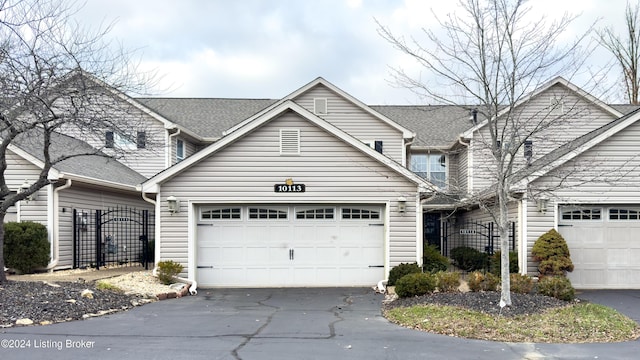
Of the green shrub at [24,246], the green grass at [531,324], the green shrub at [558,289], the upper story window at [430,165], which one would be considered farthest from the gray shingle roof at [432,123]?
the green shrub at [24,246]

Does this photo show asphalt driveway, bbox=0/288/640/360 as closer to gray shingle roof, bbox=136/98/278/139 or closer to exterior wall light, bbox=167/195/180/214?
Answer: exterior wall light, bbox=167/195/180/214

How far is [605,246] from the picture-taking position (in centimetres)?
1524

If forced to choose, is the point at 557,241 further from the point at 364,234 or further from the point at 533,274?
the point at 364,234

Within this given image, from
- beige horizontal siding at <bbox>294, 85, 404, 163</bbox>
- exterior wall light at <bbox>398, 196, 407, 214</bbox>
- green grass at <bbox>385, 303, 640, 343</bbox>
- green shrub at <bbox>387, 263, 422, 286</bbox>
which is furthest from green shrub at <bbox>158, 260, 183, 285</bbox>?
beige horizontal siding at <bbox>294, 85, 404, 163</bbox>

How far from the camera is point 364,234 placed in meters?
15.6

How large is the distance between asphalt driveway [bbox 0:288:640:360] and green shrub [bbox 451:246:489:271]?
598 cm

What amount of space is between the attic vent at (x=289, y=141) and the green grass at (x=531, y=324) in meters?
6.06

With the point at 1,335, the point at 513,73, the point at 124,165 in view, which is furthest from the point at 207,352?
the point at 124,165

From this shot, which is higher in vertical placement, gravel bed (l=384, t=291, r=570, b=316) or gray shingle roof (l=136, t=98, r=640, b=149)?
gray shingle roof (l=136, t=98, r=640, b=149)

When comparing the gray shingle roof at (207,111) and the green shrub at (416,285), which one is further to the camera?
the gray shingle roof at (207,111)

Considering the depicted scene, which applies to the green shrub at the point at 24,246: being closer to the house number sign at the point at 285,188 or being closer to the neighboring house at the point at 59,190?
the neighboring house at the point at 59,190

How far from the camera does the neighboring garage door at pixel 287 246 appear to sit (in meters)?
15.6

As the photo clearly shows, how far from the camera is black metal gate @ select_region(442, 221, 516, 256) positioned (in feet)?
58.1

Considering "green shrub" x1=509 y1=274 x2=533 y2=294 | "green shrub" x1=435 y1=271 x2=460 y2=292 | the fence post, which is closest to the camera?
"green shrub" x1=509 y1=274 x2=533 y2=294
